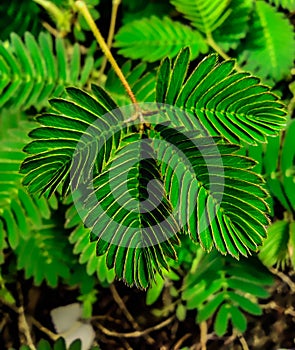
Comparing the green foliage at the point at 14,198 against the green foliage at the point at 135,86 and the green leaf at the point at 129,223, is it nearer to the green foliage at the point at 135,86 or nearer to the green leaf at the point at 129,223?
the green foliage at the point at 135,86

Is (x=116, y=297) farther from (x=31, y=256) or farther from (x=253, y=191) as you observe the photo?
(x=253, y=191)

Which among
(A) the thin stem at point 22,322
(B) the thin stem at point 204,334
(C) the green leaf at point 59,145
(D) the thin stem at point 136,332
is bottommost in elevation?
(B) the thin stem at point 204,334

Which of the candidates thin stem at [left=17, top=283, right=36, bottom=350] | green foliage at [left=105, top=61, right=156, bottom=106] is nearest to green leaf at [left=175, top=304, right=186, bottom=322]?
thin stem at [left=17, top=283, right=36, bottom=350]

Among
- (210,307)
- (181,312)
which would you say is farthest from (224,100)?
(181,312)

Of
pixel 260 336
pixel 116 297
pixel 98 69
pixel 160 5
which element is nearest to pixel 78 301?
pixel 116 297

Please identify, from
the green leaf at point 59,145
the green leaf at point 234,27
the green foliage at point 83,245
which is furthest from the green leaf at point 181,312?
the green leaf at point 59,145

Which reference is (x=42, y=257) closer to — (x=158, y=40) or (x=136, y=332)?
(x=136, y=332)

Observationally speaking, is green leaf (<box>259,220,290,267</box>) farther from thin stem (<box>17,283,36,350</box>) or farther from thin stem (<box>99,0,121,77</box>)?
thin stem (<box>17,283,36,350</box>)
